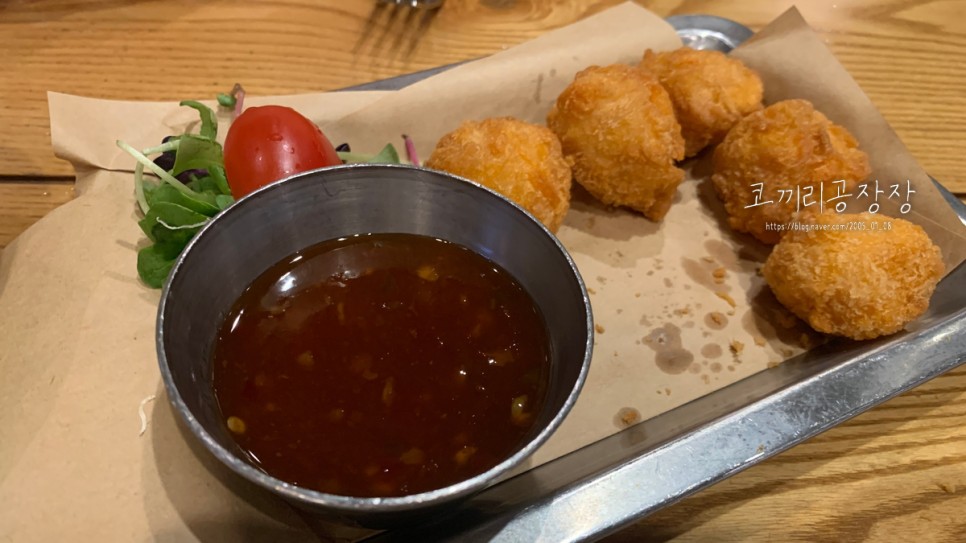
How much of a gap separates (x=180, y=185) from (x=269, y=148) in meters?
0.33

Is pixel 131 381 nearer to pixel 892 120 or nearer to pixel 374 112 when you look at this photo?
pixel 374 112

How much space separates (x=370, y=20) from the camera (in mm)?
3137

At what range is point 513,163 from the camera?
7.34ft

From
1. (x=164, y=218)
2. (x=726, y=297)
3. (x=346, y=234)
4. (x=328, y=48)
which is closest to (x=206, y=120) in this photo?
(x=164, y=218)

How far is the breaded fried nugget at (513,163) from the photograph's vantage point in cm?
221

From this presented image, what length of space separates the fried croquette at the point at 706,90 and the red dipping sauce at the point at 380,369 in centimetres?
122

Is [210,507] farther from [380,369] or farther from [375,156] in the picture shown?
[375,156]

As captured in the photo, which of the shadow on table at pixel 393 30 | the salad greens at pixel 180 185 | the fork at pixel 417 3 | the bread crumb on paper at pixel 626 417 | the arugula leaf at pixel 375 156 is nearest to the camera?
the bread crumb on paper at pixel 626 417

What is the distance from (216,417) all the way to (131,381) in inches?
21.1

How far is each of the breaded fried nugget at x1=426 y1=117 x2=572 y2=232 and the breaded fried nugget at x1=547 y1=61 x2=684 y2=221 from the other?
0.14 metres

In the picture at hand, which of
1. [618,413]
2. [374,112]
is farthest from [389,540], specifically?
[374,112]

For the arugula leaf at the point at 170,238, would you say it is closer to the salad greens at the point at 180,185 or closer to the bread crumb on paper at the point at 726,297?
the salad greens at the point at 180,185

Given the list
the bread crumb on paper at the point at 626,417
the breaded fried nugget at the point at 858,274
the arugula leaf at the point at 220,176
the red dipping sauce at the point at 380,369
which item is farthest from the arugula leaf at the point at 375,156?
the breaded fried nugget at the point at 858,274

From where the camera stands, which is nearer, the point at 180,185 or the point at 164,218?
the point at 164,218
